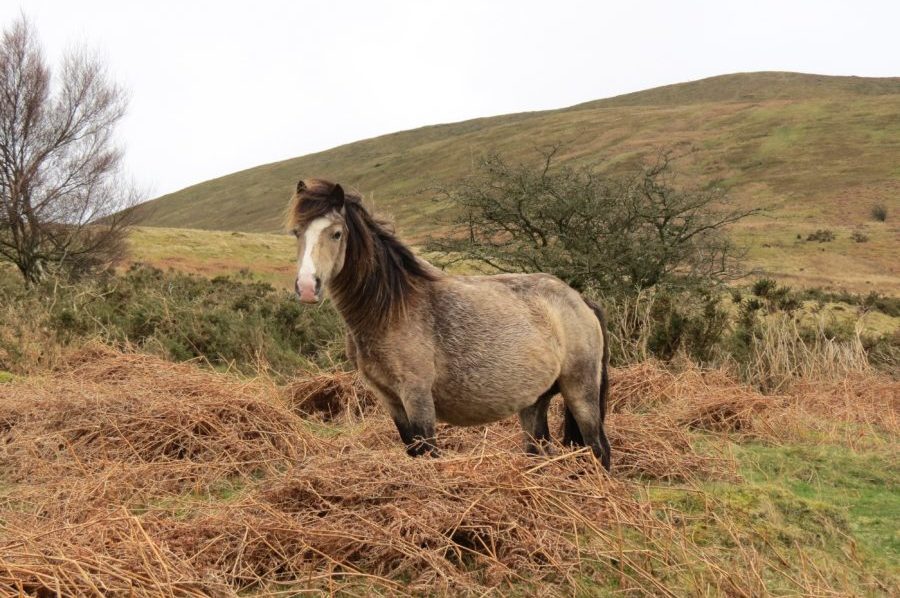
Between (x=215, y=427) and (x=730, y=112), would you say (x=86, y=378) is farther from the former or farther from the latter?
(x=730, y=112)

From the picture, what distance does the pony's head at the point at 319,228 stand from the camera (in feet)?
14.4

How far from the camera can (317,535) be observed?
11.7 feet

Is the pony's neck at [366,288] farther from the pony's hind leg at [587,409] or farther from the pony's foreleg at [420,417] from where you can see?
the pony's hind leg at [587,409]

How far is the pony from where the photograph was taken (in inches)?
184

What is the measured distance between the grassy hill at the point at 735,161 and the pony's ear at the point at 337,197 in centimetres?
1094

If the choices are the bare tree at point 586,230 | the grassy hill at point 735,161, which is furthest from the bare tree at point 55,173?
the bare tree at point 586,230

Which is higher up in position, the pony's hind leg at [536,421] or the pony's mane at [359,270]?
the pony's mane at [359,270]

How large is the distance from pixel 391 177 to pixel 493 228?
→ 83607mm

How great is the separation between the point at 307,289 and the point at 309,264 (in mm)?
214

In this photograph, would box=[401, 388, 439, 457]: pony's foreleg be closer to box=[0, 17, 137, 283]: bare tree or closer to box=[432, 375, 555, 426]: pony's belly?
box=[432, 375, 555, 426]: pony's belly

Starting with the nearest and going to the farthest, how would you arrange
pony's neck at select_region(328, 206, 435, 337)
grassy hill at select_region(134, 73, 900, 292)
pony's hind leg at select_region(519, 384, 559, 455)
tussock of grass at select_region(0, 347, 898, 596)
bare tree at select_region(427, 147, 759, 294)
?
tussock of grass at select_region(0, 347, 898, 596) → pony's neck at select_region(328, 206, 435, 337) → pony's hind leg at select_region(519, 384, 559, 455) → bare tree at select_region(427, 147, 759, 294) → grassy hill at select_region(134, 73, 900, 292)

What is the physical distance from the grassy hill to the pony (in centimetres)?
1062

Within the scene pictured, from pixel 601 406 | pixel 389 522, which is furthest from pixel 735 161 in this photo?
pixel 389 522

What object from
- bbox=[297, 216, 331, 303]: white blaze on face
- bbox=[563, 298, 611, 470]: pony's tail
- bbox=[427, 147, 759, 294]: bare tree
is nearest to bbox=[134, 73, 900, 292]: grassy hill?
bbox=[427, 147, 759, 294]: bare tree
